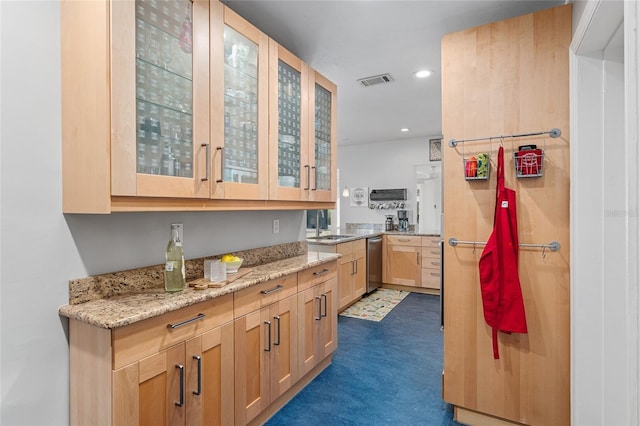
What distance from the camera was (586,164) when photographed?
1.76 meters

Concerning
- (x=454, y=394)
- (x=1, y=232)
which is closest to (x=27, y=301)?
(x=1, y=232)

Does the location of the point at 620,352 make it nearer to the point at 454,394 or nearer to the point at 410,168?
the point at 454,394

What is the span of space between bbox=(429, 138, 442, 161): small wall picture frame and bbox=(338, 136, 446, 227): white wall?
61 millimetres

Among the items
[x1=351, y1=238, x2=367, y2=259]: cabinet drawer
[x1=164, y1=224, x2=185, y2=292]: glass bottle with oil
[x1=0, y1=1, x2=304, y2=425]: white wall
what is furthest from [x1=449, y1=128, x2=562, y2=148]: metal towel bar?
[x1=351, y1=238, x2=367, y2=259]: cabinet drawer

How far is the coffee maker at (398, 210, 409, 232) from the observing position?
18.8 feet

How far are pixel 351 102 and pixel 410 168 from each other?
238 cm

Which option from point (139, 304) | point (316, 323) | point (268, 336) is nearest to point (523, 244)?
point (316, 323)

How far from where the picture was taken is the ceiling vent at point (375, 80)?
3176 millimetres

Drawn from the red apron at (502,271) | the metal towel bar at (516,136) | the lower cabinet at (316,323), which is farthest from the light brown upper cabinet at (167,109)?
the red apron at (502,271)

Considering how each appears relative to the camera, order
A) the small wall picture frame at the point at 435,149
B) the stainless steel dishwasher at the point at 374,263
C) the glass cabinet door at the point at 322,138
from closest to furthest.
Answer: the glass cabinet door at the point at 322,138, the stainless steel dishwasher at the point at 374,263, the small wall picture frame at the point at 435,149

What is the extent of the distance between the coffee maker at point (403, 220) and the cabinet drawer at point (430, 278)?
35.7 inches

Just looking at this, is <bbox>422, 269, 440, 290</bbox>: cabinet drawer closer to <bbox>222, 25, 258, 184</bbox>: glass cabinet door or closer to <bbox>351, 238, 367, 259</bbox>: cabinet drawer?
<bbox>351, 238, 367, 259</bbox>: cabinet drawer

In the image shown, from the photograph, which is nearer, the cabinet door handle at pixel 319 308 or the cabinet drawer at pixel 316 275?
the cabinet drawer at pixel 316 275

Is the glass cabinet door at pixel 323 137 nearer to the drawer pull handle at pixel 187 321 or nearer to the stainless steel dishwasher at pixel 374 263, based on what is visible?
the drawer pull handle at pixel 187 321
